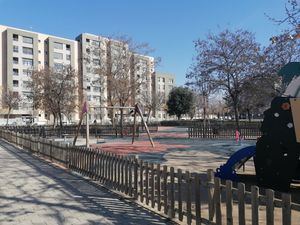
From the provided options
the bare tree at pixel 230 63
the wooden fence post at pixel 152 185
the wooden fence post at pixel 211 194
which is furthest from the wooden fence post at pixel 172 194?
the bare tree at pixel 230 63

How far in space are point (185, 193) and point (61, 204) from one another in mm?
2833

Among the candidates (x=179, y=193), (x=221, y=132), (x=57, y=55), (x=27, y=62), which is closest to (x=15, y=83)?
(x=27, y=62)

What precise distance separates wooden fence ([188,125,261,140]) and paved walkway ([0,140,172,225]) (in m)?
21.9

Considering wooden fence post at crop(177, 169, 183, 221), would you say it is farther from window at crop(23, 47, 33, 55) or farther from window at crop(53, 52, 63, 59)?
window at crop(53, 52, 63, 59)

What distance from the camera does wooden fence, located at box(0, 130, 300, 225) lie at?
15.5 ft

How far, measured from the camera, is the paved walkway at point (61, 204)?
22.4ft

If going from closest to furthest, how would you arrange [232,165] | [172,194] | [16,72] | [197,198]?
[197,198] < [172,194] < [232,165] < [16,72]

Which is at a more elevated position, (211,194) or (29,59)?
(29,59)

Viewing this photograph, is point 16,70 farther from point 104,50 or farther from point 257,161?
point 257,161

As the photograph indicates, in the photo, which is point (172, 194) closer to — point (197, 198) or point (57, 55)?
point (197, 198)

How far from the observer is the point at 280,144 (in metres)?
8.55

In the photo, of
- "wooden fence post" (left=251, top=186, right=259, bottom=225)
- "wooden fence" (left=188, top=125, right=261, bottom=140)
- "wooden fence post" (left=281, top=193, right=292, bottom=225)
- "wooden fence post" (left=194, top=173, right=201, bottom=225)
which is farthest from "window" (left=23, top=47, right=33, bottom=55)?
"wooden fence post" (left=281, top=193, right=292, bottom=225)

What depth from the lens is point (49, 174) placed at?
40.7 feet

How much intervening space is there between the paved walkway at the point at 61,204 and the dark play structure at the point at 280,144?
3031 mm
